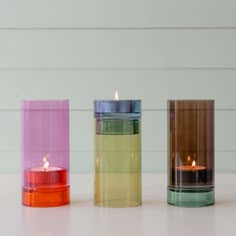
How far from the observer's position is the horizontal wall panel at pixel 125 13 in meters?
1.18

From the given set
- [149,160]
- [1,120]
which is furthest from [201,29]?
[1,120]

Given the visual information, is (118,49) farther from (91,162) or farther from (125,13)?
(91,162)

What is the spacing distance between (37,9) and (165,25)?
282 mm

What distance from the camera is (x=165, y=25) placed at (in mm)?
1180

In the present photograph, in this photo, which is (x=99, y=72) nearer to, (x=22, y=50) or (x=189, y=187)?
(x=22, y=50)

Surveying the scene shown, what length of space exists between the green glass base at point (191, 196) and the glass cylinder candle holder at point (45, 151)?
152 mm

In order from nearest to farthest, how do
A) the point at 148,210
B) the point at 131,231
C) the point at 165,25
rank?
the point at 131,231
the point at 148,210
the point at 165,25

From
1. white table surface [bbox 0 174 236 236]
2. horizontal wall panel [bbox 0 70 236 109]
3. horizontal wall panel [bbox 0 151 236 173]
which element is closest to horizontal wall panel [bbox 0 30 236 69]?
horizontal wall panel [bbox 0 70 236 109]

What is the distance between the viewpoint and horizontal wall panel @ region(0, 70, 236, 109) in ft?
3.87

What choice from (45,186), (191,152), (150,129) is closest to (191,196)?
(191,152)

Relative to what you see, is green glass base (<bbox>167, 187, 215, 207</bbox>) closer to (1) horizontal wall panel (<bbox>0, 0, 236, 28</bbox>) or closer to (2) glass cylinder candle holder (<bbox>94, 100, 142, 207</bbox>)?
(2) glass cylinder candle holder (<bbox>94, 100, 142, 207</bbox>)

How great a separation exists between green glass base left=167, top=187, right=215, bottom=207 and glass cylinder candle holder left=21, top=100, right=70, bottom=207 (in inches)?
6.0

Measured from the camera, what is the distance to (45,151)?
0.76 meters

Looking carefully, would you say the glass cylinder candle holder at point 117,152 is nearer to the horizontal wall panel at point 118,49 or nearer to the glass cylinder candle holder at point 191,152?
the glass cylinder candle holder at point 191,152
